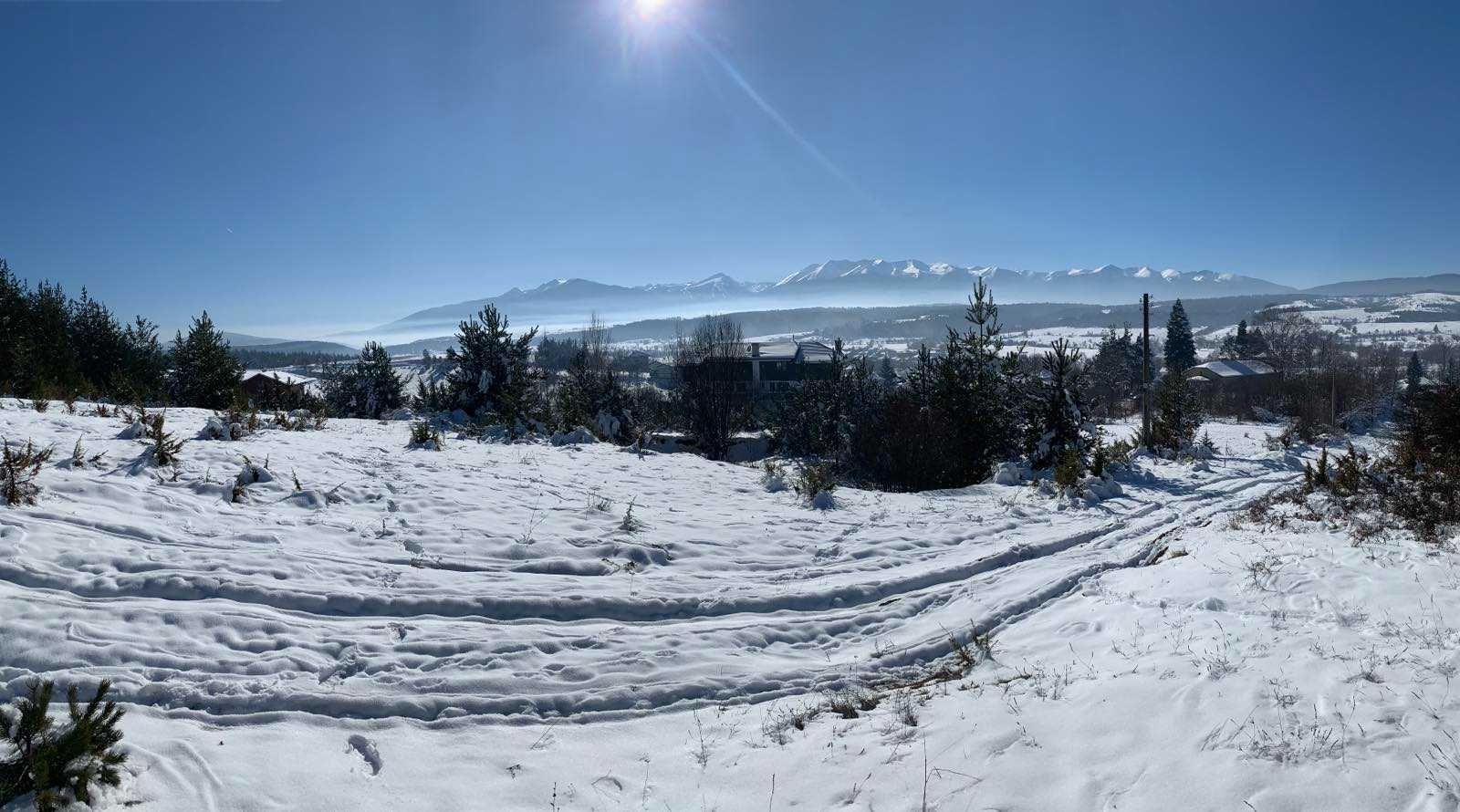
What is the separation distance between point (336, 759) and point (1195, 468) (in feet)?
60.5

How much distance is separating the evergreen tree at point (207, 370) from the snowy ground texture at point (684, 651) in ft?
40.6

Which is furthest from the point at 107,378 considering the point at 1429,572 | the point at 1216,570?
the point at 1429,572

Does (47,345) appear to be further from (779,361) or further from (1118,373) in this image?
(1118,373)

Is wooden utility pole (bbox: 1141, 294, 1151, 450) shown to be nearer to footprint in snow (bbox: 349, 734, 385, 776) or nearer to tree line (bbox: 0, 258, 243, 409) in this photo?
footprint in snow (bbox: 349, 734, 385, 776)

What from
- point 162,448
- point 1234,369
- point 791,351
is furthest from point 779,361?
point 162,448

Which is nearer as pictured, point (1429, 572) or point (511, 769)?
point (511, 769)

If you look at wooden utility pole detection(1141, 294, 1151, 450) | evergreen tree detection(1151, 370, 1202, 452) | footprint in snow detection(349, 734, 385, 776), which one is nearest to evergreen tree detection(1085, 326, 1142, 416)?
wooden utility pole detection(1141, 294, 1151, 450)

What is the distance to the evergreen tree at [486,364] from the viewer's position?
59.1 ft

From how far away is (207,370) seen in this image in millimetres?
19453

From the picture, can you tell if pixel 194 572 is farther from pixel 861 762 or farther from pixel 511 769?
pixel 861 762

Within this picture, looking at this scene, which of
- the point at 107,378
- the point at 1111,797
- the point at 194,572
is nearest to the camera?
the point at 1111,797

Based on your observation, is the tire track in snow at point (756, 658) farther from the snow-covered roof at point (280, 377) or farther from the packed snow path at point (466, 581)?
the snow-covered roof at point (280, 377)

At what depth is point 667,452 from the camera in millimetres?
15312

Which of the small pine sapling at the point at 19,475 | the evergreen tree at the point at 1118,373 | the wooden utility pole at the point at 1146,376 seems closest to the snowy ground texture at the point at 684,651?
the small pine sapling at the point at 19,475
